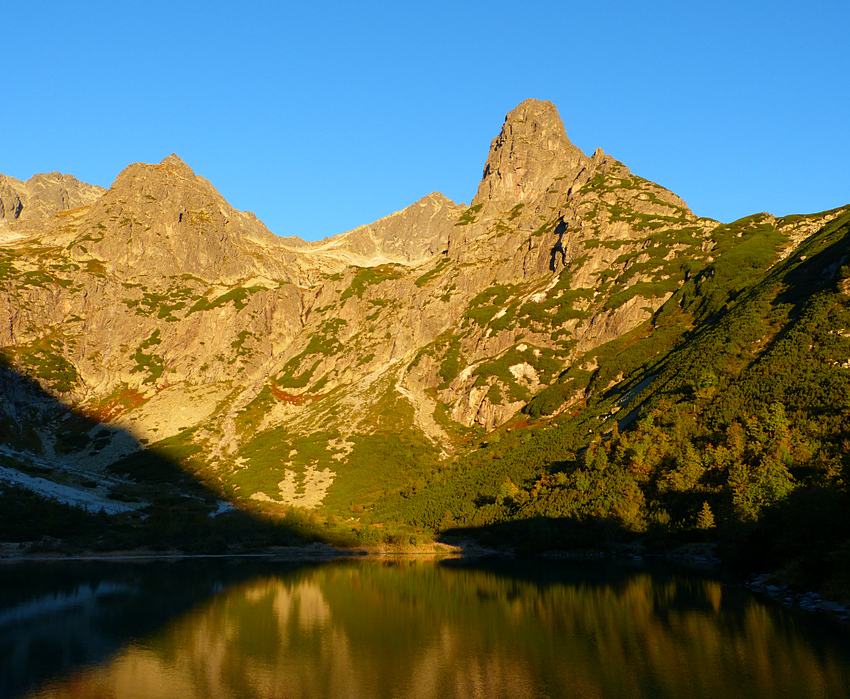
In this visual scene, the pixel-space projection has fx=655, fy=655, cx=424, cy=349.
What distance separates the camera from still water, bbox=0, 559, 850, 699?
125 feet

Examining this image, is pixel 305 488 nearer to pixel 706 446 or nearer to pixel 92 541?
pixel 92 541

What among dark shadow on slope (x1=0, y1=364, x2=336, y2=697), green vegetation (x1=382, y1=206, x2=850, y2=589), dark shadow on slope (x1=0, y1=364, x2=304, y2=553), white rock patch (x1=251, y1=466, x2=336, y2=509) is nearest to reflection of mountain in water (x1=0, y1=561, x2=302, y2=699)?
dark shadow on slope (x1=0, y1=364, x2=336, y2=697)

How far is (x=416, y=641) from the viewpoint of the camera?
5084 cm

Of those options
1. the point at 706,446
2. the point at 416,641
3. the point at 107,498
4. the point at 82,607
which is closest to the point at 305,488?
the point at 107,498

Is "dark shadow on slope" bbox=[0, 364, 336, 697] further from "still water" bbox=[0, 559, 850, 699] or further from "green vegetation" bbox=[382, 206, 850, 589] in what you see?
"green vegetation" bbox=[382, 206, 850, 589]

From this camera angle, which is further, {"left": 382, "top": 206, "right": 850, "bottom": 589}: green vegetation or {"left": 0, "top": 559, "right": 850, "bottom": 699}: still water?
{"left": 382, "top": 206, "right": 850, "bottom": 589}: green vegetation

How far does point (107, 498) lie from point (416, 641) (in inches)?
4666

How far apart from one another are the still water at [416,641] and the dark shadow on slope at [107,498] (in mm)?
40977

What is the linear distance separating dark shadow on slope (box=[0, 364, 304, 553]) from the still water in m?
41.0

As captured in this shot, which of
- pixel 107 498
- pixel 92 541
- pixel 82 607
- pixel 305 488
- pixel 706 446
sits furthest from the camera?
pixel 305 488

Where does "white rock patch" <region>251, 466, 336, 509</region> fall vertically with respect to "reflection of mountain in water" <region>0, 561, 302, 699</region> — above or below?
above

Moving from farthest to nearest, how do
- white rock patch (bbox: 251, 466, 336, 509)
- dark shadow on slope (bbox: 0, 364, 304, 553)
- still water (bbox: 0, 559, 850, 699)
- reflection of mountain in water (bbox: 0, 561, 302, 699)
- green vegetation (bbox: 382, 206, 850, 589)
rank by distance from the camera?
white rock patch (bbox: 251, 466, 336, 509)
dark shadow on slope (bbox: 0, 364, 304, 553)
green vegetation (bbox: 382, 206, 850, 589)
reflection of mountain in water (bbox: 0, 561, 302, 699)
still water (bbox: 0, 559, 850, 699)

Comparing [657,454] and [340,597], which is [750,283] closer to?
Answer: [657,454]

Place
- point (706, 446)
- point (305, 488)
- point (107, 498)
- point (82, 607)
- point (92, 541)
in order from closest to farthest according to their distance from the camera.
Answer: point (82, 607), point (706, 446), point (92, 541), point (107, 498), point (305, 488)
